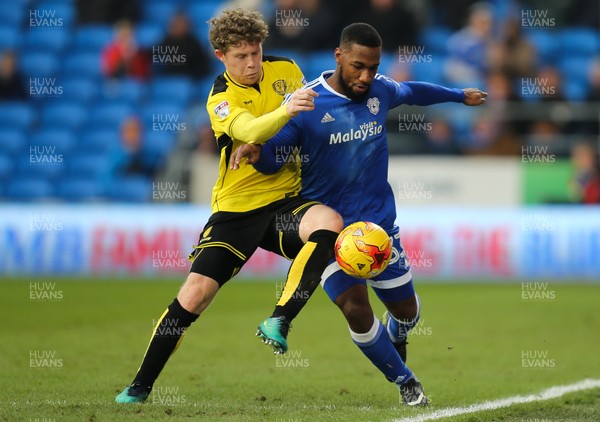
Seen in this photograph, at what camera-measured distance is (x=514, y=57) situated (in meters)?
18.5

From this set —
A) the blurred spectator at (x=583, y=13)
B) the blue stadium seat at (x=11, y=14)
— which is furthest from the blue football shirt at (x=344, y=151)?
the blue stadium seat at (x=11, y=14)

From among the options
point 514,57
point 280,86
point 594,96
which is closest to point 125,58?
point 514,57

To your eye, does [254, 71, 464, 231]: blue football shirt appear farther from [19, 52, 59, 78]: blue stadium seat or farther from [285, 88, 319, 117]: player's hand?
[19, 52, 59, 78]: blue stadium seat

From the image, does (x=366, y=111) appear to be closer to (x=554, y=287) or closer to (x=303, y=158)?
(x=303, y=158)

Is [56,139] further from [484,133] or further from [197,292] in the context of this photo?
[197,292]

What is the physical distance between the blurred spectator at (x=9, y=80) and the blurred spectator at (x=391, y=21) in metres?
6.33

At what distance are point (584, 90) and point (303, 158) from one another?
14328mm

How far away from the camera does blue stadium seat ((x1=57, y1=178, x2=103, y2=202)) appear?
19.2 meters

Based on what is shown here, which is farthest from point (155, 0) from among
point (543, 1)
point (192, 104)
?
point (543, 1)

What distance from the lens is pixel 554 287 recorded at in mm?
15703

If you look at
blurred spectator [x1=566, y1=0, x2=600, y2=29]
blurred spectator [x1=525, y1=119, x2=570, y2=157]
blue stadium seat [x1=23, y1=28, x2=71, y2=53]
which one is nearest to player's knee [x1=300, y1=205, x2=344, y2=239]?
blurred spectator [x1=525, y1=119, x2=570, y2=157]

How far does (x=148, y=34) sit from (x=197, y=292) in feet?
52.0

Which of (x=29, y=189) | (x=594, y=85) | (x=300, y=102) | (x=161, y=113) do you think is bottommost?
(x=29, y=189)

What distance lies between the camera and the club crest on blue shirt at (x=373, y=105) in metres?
7.26
